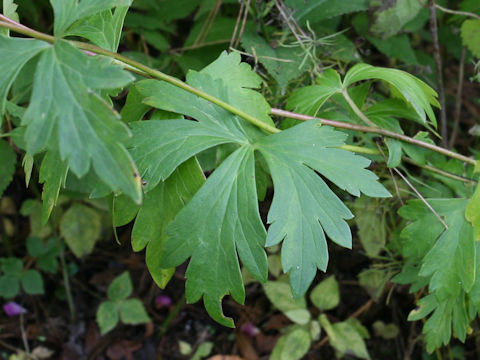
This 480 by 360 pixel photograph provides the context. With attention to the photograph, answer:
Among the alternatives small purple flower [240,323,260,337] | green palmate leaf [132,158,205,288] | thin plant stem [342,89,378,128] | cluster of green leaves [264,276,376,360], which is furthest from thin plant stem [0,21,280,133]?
small purple flower [240,323,260,337]

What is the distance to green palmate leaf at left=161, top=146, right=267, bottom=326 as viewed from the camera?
2.83 ft

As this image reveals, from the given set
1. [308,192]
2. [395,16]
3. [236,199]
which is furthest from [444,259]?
[395,16]

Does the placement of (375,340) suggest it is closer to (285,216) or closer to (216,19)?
(285,216)

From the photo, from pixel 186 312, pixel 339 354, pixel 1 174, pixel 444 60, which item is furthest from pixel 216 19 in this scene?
pixel 339 354

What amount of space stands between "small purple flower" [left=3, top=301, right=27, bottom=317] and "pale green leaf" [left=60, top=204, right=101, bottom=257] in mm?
325

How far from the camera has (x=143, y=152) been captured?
2.87ft

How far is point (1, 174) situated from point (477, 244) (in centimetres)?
126

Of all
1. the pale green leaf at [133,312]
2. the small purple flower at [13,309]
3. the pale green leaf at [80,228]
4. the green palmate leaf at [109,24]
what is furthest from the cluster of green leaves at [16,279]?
the green palmate leaf at [109,24]

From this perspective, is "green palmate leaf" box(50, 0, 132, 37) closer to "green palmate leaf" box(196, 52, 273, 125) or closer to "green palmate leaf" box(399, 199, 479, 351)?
"green palmate leaf" box(196, 52, 273, 125)

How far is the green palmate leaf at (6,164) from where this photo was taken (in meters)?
1.38

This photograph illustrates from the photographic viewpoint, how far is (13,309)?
1780 millimetres

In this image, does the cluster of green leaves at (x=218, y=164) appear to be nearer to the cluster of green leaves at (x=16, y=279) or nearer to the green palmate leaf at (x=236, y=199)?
the green palmate leaf at (x=236, y=199)

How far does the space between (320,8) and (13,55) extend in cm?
98

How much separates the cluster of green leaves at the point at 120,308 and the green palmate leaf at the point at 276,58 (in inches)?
37.7
